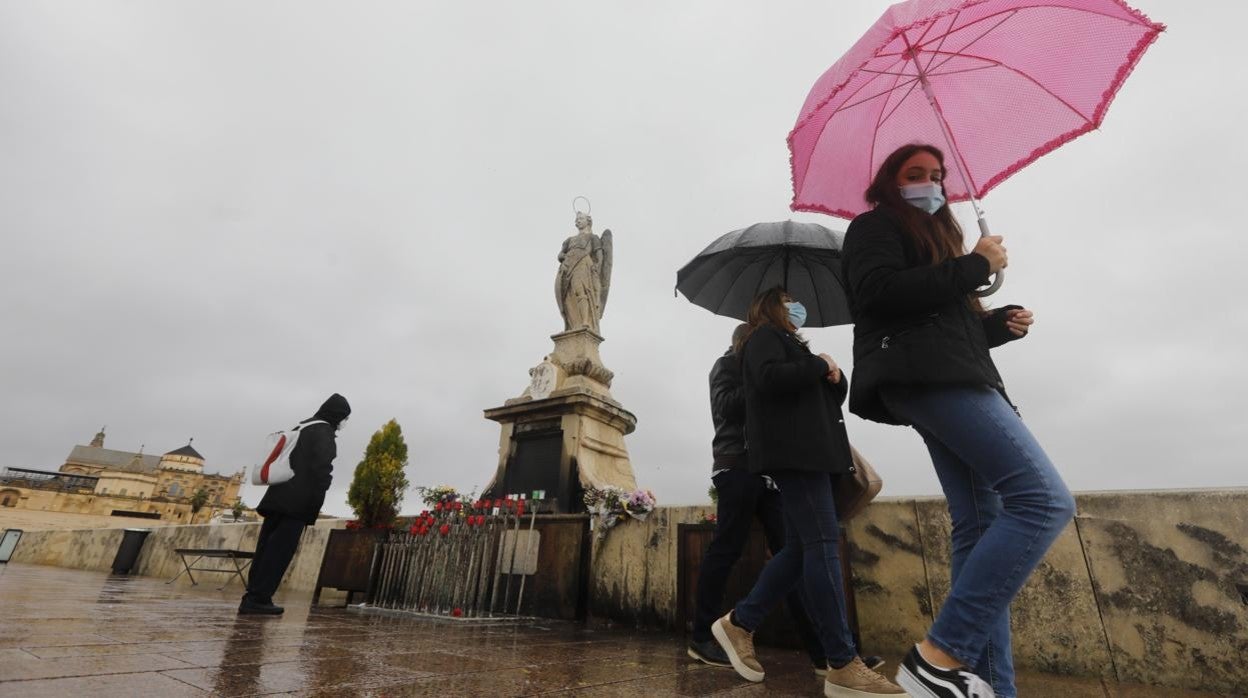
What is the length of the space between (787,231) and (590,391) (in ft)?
15.0

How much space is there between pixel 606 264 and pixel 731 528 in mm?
7485

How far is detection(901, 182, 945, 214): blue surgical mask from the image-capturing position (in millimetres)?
2062

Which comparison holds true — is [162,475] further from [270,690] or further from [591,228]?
[270,690]

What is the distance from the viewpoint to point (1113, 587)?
2.98 metres

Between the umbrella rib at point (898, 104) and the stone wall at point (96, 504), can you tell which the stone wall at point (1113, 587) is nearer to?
the umbrella rib at point (898, 104)

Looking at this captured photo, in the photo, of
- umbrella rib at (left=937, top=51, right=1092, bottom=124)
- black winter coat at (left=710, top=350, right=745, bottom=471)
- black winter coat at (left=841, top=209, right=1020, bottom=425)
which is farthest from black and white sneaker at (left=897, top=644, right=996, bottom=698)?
umbrella rib at (left=937, top=51, right=1092, bottom=124)

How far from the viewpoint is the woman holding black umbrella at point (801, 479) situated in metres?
2.14

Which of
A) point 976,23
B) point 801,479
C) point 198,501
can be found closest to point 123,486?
point 198,501

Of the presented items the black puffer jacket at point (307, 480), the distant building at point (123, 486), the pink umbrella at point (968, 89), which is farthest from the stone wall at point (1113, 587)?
the distant building at point (123, 486)

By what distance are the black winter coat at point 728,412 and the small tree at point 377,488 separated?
5.16 metres

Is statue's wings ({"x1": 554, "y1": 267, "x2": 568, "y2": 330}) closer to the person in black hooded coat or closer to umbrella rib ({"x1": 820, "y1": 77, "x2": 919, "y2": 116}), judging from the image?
the person in black hooded coat

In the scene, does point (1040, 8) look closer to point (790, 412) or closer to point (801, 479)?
point (790, 412)

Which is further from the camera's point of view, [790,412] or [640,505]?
[640,505]

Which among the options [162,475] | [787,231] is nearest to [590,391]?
[787,231]
